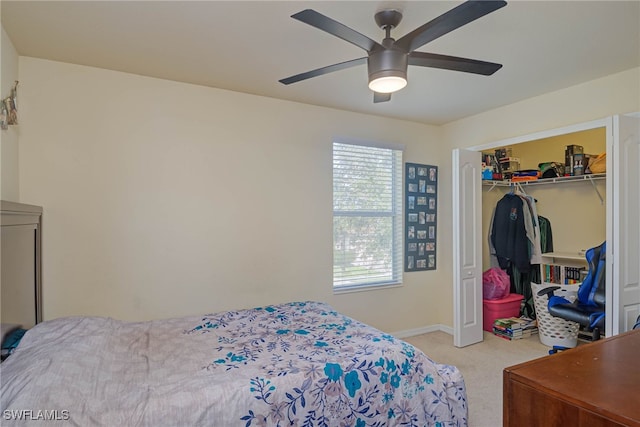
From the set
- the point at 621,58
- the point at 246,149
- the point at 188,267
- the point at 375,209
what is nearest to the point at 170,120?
the point at 246,149

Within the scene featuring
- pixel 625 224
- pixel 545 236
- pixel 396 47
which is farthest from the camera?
pixel 545 236

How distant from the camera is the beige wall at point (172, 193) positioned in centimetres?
256

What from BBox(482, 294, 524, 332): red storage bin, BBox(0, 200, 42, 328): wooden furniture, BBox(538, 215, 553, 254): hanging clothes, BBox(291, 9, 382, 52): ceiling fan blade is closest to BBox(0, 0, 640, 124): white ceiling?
BBox(291, 9, 382, 52): ceiling fan blade

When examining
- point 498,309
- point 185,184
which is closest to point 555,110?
point 498,309

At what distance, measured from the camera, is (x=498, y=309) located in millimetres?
4133

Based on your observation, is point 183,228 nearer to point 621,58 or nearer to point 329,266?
point 329,266

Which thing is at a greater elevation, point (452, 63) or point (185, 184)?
point (452, 63)

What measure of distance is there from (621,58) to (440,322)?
122 inches

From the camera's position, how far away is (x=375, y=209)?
3.96 m

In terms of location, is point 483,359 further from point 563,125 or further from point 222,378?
point 222,378

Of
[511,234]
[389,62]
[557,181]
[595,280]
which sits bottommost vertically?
[595,280]

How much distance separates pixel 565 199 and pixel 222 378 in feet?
14.6

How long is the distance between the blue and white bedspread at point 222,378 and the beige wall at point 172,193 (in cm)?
62

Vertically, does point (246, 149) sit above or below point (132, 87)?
below
